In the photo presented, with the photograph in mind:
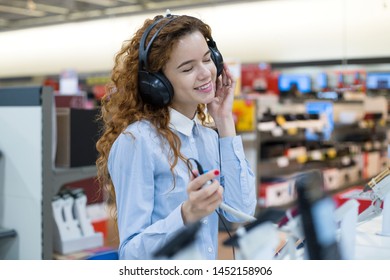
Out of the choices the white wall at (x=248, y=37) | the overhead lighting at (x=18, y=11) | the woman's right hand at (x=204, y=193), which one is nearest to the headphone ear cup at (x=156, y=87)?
the woman's right hand at (x=204, y=193)

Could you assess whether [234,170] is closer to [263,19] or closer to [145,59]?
[145,59]

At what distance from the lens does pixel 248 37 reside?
23.3ft

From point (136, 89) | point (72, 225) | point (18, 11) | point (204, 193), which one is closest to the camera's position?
point (204, 193)

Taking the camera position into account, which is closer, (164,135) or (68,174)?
(164,135)

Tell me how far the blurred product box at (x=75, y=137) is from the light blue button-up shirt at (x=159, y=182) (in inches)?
58.1

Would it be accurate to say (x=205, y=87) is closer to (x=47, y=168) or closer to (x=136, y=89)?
(x=136, y=89)

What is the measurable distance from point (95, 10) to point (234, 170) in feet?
17.9

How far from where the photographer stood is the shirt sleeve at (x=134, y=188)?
115 cm

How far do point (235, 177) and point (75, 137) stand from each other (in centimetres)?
159

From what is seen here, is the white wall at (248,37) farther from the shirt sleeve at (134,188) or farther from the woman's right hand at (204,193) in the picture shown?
the woman's right hand at (204,193)

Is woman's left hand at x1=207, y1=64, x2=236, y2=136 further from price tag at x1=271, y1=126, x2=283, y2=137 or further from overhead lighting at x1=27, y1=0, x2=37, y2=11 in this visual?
price tag at x1=271, y1=126, x2=283, y2=137

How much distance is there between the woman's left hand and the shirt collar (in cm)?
8

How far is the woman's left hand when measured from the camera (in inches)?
53.3

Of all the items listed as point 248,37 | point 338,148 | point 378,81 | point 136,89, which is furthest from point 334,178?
point 136,89
